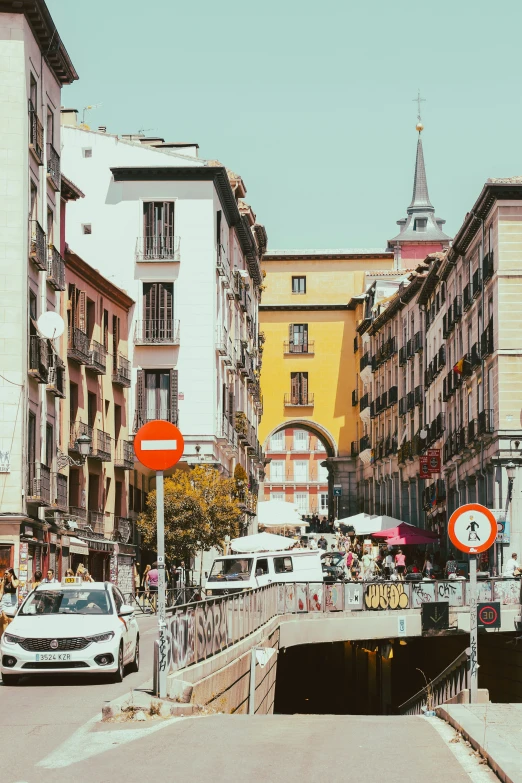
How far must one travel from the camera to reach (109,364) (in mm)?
56000

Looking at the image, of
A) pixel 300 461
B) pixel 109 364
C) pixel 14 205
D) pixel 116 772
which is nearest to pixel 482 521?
pixel 116 772

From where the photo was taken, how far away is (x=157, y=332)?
59.8 m

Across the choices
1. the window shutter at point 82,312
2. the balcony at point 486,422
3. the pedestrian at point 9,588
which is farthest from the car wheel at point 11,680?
the balcony at point 486,422

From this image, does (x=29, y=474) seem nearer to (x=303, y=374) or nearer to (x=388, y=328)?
(x=388, y=328)

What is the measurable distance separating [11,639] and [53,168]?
1047 inches

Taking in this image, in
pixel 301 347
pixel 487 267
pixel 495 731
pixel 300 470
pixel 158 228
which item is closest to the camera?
pixel 495 731

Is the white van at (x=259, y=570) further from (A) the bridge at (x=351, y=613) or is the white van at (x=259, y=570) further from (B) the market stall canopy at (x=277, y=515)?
(B) the market stall canopy at (x=277, y=515)

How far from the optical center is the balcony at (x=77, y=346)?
4972 cm

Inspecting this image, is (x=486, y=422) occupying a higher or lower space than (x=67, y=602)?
higher

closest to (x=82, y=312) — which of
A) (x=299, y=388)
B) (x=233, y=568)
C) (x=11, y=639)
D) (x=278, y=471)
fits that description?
(x=233, y=568)

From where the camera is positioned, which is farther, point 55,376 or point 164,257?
point 164,257

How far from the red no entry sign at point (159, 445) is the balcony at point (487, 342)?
37.9 m

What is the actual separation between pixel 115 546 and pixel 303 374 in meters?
47.5

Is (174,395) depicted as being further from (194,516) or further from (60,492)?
(60,492)
